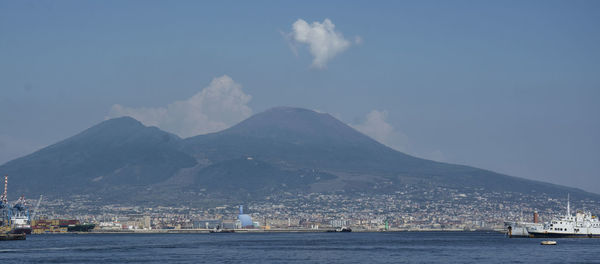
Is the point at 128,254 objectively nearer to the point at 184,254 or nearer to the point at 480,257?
the point at 184,254

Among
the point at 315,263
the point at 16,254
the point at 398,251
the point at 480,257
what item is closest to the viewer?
the point at 315,263

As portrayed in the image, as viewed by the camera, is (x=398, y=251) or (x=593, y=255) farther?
(x=398, y=251)

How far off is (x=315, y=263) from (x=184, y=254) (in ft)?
101

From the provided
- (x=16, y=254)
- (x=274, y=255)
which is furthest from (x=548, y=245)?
(x=16, y=254)

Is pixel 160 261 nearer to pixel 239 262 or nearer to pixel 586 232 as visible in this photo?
pixel 239 262

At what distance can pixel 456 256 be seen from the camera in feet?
431

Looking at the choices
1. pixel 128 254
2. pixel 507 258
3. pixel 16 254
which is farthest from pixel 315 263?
pixel 16 254

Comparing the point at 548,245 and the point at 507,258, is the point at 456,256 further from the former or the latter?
the point at 548,245

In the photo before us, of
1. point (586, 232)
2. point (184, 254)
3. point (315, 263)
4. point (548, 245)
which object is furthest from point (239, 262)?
point (586, 232)

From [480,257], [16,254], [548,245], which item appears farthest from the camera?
[548,245]

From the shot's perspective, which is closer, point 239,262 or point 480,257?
point 239,262

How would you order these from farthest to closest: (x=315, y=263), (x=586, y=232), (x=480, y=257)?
(x=586, y=232) < (x=480, y=257) < (x=315, y=263)

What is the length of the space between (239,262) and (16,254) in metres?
42.3

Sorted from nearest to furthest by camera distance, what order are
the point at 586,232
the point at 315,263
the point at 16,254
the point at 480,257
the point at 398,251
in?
the point at 315,263, the point at 480,257, the point at 16,254, the point at 398,251, the point at 586,232
